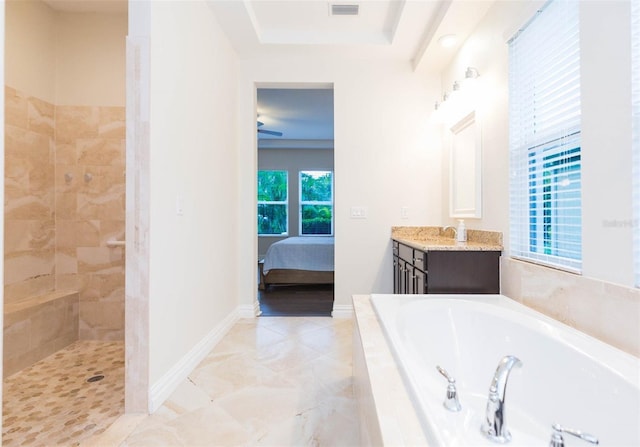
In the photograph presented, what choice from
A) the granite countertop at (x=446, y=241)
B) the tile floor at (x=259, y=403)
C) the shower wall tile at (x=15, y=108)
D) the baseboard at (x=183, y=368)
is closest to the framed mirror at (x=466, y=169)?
the granite countertop at (x=446, y=241)

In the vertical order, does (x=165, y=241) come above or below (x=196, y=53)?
below

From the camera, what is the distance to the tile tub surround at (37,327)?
200cm

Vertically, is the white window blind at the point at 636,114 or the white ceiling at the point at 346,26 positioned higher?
the white ceiling at the point at 346,26

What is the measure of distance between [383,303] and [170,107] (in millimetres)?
1630

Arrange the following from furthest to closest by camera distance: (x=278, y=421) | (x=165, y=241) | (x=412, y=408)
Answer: (x=165, y=241), (x=278, y=421), (x=412, y=408)

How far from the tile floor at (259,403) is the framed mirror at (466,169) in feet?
4.75

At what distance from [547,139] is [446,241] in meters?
1.07

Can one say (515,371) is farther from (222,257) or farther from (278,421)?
(222,257)

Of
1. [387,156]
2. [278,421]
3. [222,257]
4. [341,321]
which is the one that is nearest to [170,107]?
[222,257]

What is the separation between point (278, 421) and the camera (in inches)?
62.0

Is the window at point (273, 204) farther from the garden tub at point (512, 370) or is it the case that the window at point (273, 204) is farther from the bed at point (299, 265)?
the garden tub at point (512, 370)

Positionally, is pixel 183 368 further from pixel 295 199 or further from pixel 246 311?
pixel 295 199

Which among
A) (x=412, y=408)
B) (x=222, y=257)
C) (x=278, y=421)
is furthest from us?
(x=222, y=257)

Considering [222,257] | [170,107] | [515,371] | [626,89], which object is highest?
[170,107]
